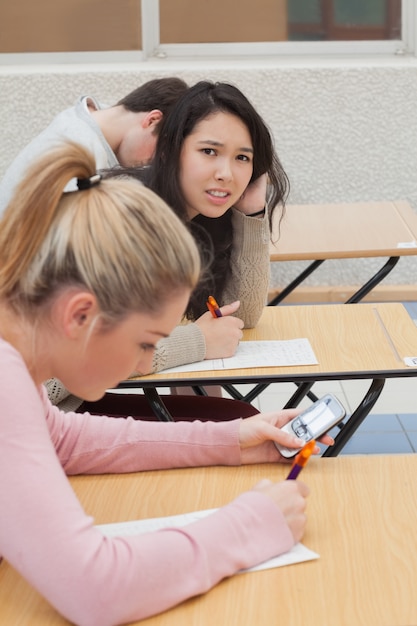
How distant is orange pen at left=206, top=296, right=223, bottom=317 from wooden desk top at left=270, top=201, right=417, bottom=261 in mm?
790

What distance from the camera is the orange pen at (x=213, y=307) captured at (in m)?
2.42

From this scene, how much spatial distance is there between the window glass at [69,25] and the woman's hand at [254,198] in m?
2.30

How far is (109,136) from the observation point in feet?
10.1

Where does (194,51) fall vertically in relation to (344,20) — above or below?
below

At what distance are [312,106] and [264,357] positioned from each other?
109 inches

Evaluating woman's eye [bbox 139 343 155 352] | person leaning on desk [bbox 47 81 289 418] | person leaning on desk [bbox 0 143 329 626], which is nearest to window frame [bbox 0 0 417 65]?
person leaning on desk [bbox 47 81 289 418]

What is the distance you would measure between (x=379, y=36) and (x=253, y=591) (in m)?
4.04

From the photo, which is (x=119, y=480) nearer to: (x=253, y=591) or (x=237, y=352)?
(x=253, y=591)

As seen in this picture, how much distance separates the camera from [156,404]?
208cm

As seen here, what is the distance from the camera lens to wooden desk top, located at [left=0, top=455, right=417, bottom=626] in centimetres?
116

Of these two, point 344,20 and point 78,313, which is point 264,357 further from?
point 344,20

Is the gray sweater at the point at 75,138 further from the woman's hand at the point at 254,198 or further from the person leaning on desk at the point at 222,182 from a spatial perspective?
the woman's hand at the point at 254,198

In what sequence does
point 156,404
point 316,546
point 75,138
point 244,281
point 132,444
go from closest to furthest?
point 316,546 → point 132,444 → point 156,404 → point 244,281 → point 75,138

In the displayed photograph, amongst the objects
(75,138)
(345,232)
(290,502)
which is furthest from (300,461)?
(345,232)
